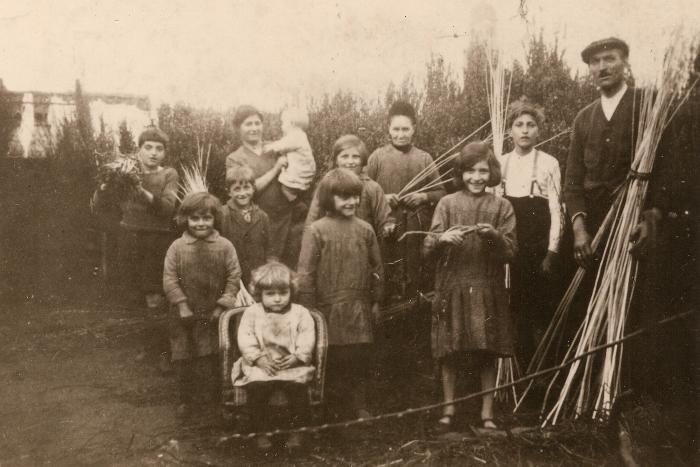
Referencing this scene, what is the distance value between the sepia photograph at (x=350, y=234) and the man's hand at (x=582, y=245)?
0.01 meters

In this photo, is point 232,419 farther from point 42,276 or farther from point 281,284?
point 42,276

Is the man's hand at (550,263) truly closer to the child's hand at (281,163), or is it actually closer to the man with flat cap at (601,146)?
the man with flat cap at (601,146)

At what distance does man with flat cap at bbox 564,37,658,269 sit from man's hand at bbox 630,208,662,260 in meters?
0.25

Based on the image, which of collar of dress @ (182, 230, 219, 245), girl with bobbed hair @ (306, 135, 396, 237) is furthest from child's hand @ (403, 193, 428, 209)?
collar of dress @ (182, 230, 219, 245)

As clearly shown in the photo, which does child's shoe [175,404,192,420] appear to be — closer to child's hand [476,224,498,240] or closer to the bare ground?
the bare ground

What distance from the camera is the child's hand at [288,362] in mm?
3418

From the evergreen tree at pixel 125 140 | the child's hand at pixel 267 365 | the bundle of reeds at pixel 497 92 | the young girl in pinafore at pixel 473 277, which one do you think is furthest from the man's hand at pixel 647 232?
the evergreen tree at pixel 125 140

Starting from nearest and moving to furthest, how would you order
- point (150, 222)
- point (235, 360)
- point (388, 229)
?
→ point (235, 360)
point (388, 229)
point (150, 222)

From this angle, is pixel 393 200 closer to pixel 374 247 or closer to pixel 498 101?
pixel 374 247

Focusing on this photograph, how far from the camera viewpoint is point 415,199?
4.41 m

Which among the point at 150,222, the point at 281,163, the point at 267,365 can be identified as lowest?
the point at 267,365

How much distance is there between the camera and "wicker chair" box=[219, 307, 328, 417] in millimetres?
3418

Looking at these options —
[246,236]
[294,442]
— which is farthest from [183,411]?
[246,236]

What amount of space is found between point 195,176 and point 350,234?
1.68 metres
